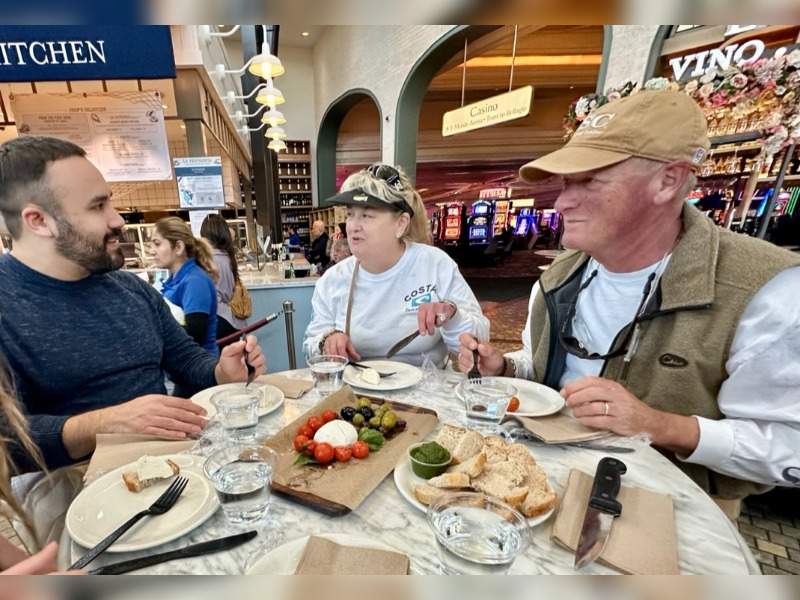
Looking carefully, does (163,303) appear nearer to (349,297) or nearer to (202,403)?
(202,403)

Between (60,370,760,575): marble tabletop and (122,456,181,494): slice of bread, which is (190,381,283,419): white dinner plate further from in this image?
(60,370,760,575): marble tabletop

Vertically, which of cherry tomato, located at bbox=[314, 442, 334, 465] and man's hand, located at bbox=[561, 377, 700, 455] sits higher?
man's hand, located at bbox=[561, 377, 700, 455]

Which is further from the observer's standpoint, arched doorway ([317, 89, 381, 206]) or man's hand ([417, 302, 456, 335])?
arched doorway ([317, 89, 381, 206])

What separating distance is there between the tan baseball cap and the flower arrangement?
1.47m

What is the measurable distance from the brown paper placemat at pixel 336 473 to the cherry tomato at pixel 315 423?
→ 0.04m

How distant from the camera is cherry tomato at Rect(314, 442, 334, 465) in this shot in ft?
3.08

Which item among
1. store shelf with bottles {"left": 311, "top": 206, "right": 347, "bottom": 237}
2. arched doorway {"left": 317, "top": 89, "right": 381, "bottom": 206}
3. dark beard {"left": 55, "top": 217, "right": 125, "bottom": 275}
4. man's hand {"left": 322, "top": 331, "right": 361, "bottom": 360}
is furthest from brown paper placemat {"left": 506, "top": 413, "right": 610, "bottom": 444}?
store shelf with bottles {"left": 311, "top": 206, "right": 347, "bottom": 237}

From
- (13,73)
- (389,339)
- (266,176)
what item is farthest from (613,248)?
(266,176)

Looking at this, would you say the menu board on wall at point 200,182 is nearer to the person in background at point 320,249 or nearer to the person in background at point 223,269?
the person in background at point 223,269

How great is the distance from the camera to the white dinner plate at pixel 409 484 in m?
0.76

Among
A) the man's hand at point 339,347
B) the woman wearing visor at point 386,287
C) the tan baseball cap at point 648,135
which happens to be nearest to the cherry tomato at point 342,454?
the man's hand at point 339,347

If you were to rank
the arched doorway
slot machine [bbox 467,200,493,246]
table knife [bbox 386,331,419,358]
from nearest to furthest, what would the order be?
table knife [bbox 386,331,419,358]
the arched doorway
slot machine [bbox 467,200,493,246]

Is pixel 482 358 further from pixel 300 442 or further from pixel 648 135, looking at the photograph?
pixel 648 135

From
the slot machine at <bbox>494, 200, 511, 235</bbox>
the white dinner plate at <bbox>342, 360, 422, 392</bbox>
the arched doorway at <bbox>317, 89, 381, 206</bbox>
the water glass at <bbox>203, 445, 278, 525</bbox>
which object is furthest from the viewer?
the slot machine at <bbox>494, 200, 511, 235</bbox>
